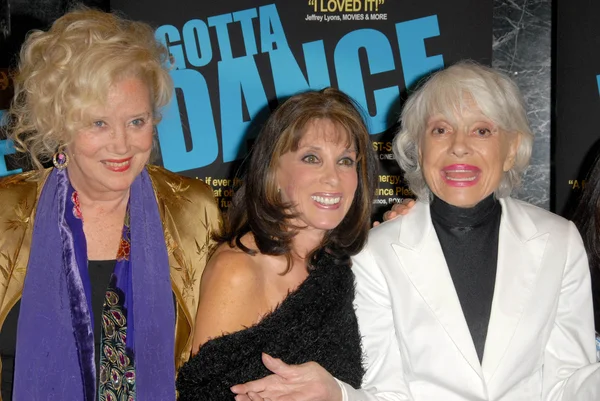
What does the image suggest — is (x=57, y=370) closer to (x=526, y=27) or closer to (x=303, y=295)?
(x=303, y=295)

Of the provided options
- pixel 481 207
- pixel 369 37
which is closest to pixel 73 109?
pixel 481 207

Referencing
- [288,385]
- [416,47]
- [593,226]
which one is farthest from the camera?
[416,47]

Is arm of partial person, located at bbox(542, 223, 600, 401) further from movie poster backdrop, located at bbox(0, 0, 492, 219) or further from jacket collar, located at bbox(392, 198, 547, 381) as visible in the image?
movie poster backdrop, located at bbox(0, 0, 492, 219)

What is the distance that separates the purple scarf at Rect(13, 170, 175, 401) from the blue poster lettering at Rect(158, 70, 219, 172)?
1.57 metres

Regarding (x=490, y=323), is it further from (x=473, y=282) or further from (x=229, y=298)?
(x=229, y=298)

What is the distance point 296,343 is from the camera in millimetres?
2539

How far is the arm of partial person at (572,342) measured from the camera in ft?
8.77

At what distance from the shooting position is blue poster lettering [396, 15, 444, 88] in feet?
14.0

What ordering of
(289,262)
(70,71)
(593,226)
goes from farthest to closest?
(593,226), (289,262), (70,71)

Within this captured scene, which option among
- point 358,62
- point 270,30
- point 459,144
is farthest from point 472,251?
point 270,30

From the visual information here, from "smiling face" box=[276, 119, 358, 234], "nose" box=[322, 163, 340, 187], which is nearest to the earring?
"smiling face" box=[276, 119, 358, 234]

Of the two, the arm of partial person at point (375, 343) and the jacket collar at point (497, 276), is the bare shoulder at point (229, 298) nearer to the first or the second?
the arm of partial person at point (375, 343)

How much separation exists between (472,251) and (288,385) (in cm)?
86

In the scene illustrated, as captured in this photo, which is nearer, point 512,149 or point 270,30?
point 512,149
